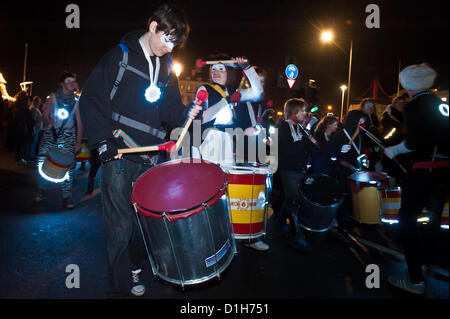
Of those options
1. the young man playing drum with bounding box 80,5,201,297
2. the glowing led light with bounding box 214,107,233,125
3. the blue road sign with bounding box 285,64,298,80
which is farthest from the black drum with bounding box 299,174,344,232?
the blue road sign with bounding box 285,64,298,80

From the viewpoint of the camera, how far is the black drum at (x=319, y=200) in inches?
160

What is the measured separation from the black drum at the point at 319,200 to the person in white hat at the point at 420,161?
3.69 ft

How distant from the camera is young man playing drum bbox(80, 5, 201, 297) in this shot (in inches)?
90.0

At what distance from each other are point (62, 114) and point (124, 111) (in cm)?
334

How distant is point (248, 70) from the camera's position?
390 cm

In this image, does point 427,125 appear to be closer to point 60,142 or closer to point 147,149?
point 147,149

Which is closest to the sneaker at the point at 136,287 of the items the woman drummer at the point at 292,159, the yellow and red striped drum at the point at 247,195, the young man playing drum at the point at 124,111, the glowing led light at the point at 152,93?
the young man playing drum at the point at 124,111

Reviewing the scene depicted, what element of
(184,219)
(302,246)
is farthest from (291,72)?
(184,219)

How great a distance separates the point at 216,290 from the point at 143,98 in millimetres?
1741

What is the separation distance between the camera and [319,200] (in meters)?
4.09

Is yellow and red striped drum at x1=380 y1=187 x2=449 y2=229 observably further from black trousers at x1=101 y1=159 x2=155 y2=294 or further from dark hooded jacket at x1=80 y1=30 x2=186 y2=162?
black trousers at x1=101 y1=159 x2=155 y2=294

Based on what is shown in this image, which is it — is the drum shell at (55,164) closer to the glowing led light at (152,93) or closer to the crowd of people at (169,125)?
the crowd of people at (169,125)

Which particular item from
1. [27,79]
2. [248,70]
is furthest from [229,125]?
[27,79]
